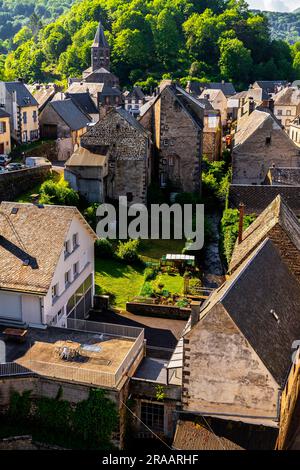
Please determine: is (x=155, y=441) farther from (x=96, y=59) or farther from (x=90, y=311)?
(x=96, y=59)

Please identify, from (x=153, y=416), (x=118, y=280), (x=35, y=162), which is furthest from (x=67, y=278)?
(x=35, y=162)

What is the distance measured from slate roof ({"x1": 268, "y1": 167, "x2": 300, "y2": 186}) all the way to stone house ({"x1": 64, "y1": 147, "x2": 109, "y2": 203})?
16.0m

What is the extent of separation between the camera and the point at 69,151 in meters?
67.3

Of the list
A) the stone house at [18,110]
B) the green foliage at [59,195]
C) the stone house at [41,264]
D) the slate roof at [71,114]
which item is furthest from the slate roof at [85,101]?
the stone house at [41,264]

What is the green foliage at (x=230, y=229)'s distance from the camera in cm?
4353

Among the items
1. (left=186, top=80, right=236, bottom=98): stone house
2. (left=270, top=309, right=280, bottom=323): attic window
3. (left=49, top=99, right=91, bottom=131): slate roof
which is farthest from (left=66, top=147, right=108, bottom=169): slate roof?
(left=186, top=80, right=236, bottom=98): stone house

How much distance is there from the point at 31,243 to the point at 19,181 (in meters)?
24.1

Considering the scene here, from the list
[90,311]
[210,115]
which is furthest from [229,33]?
[90,311]

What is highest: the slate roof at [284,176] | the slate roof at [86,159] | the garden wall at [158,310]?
the slate roof at [86,159]

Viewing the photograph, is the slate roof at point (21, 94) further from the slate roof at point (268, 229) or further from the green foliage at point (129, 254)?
the slate roof at point (268, 229)

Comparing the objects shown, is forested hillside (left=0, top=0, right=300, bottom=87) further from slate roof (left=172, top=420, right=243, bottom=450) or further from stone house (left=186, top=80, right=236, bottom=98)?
slate roof (left=172, top=420, right=243, bottom=450)

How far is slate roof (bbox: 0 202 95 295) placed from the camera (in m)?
27.7

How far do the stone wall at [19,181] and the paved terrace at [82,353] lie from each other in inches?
975
